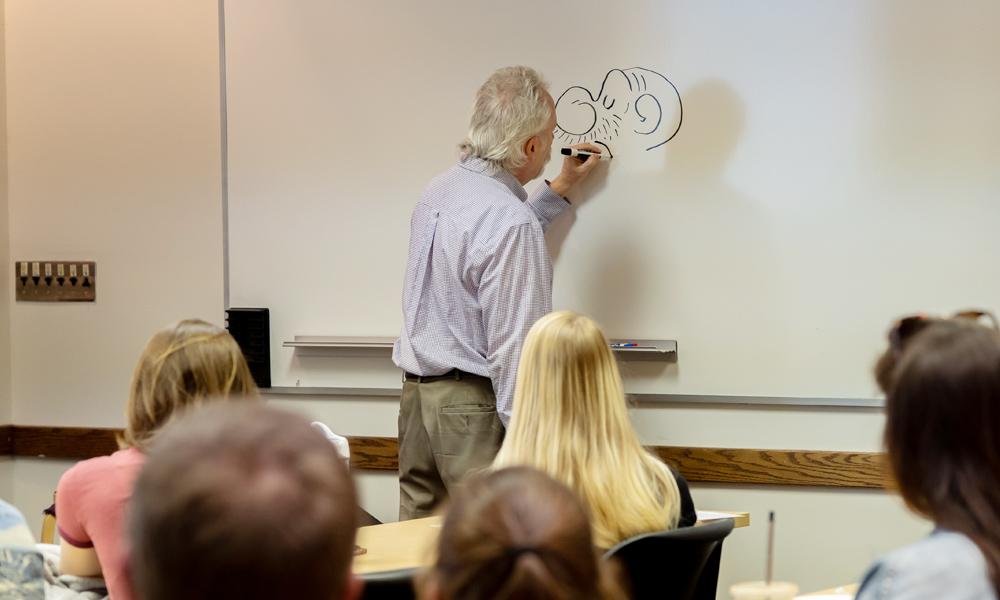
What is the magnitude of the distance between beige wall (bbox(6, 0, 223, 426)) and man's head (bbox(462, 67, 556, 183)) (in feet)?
3.53

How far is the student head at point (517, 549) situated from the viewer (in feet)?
3.07

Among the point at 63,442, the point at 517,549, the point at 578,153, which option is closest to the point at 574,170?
the point at 578,153

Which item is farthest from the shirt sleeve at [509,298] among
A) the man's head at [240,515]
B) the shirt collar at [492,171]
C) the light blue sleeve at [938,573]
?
the man's head at [240,515]

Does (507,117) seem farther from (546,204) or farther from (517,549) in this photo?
(517,549)

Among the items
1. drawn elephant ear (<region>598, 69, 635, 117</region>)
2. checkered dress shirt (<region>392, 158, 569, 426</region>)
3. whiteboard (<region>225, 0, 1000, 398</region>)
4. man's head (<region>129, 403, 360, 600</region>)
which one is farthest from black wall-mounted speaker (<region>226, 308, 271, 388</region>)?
man's head (<region>129, 403, 360, 600</region>)

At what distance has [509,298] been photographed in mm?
2674

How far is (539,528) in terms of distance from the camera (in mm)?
956

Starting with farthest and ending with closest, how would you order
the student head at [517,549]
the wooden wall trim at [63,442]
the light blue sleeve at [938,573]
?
the wooden wall trim at [63,442], the light blue sleeve at [938,573], the student head at [517,549]

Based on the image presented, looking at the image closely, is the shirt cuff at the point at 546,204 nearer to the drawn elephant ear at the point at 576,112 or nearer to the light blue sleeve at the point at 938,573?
the drawn elephant ear at the point at 576,112

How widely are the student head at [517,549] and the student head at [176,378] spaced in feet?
3.21

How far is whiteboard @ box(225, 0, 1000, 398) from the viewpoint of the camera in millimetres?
2928

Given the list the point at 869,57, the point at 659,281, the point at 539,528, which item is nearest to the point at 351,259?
the point at 659,281

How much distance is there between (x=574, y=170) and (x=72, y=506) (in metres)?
1.78

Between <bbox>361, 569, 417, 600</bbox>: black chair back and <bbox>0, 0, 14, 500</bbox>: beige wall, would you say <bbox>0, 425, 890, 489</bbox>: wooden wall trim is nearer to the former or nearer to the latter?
<bbox>0, 0, 14, 500</bbox>: beige wall
